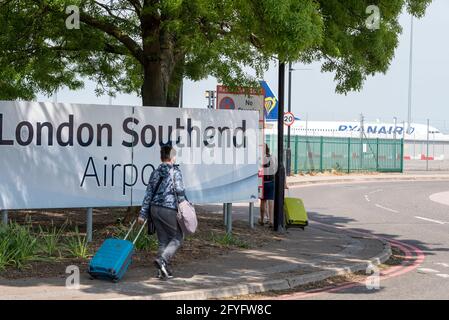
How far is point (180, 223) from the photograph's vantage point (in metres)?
9.25

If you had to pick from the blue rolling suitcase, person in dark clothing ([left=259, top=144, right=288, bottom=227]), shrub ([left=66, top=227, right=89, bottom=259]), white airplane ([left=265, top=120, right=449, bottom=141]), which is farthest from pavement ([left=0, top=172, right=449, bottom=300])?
white airplane ([left=265, top=120, right=449, bottom=141])

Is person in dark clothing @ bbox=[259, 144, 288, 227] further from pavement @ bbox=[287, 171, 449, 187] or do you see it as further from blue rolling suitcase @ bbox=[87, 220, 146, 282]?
pavement @ bbox=[287, 171, 449, 187]

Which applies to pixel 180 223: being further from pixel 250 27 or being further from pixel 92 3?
pixel 92 3

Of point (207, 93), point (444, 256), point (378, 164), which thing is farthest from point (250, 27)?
point (378, 164)

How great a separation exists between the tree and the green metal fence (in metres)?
24.7

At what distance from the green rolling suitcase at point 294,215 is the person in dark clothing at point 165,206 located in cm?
586

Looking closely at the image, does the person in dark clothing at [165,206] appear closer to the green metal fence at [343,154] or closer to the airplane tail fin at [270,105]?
the airplane tail fin at [270,105]

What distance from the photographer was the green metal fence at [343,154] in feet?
141

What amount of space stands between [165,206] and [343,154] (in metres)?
37.1

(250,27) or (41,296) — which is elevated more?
(250,27)

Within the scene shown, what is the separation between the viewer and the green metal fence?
42969 mm

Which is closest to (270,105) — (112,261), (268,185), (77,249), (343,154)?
(268,185)

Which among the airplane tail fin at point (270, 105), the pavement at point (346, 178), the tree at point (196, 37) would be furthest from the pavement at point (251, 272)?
the pavement at point (346, 178)
